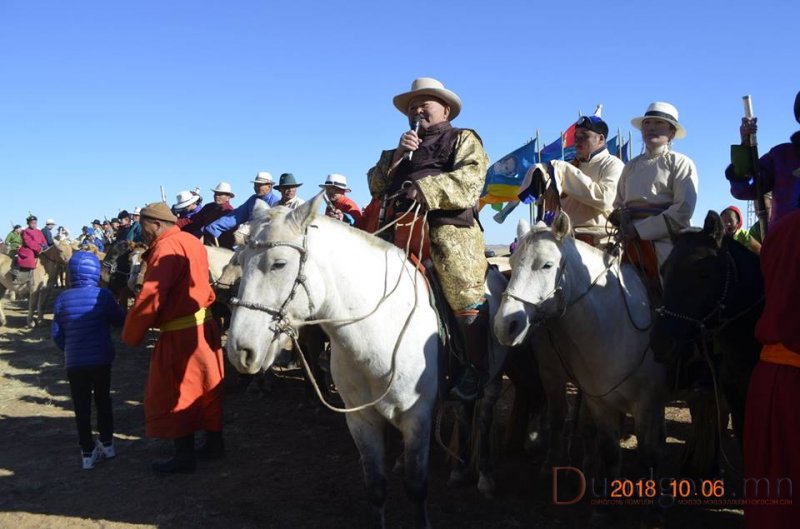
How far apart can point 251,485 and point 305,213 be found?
9.65 ft

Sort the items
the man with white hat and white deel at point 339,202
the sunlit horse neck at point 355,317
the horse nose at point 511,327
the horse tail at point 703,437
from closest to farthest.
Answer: the sunlit horse neck at point 355,317 → the horse nose at point 511,327 → the horse tail at point 703,437 → the man with white hat and white deel at point 339,202

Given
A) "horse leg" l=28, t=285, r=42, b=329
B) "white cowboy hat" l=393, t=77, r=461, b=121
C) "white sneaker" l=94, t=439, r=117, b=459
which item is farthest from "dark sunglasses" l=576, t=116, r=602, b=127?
"horse leg" l=28, t=285, r=42, b=329

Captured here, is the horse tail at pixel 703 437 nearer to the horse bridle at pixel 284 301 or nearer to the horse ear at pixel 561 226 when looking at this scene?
the horse ear at pixel 561 226

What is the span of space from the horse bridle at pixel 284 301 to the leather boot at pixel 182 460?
2.79 metres

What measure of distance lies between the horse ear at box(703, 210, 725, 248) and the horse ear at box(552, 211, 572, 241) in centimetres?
84

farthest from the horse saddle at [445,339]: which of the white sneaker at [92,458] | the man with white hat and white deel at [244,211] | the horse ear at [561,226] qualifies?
the man with white hat and white deel at [244,211]

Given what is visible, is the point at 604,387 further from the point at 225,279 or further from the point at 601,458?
the point at 225,279

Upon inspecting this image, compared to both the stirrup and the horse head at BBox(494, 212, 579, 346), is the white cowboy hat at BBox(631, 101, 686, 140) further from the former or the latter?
the stirrup

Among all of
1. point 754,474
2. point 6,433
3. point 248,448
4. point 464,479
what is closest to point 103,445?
point 248,448

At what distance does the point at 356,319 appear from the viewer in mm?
3047

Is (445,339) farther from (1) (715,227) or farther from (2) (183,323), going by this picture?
(2) (183,323)

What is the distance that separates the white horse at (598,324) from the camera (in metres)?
3.47

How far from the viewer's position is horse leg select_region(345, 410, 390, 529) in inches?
135

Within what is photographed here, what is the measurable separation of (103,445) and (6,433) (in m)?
1.82
